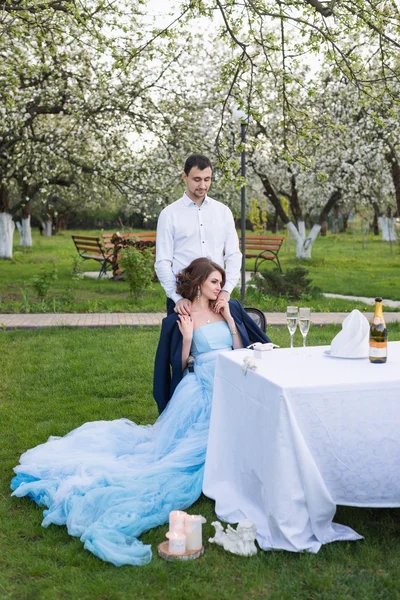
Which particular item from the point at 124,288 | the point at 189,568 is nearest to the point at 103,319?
the point at 124,288

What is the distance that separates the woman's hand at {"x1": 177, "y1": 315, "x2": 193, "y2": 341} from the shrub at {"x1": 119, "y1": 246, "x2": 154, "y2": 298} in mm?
7018

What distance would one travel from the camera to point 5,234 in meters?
20.7

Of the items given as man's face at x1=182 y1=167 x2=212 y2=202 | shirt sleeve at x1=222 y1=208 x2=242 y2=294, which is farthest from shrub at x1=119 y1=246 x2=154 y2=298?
man's face at x1=182 y1=167 x2=212 y2=202

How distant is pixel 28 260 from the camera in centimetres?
2150

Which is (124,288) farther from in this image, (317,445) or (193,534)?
(317,445)

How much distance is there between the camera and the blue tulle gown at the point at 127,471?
148 inches

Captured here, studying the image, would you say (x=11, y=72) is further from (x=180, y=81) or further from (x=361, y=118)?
(x=361, y=118)

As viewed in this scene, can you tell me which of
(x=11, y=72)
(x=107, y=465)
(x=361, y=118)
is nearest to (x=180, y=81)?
(x=11, y=72)

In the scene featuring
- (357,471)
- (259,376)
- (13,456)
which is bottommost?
(13,456)

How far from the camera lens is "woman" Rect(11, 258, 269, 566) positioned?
3814mm

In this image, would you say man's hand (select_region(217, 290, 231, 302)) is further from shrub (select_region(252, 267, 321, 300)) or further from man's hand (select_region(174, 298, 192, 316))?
shrub (select_region(252, 267, 321, 300))

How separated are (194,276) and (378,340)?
4.59ft

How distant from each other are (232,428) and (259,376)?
52 cm

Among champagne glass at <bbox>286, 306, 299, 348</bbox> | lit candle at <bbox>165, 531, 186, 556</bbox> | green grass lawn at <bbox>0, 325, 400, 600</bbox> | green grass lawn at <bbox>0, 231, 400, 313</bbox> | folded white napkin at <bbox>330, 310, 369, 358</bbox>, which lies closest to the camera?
green grass lawn at <bbox>0, 325, 400, 600</bbox>
